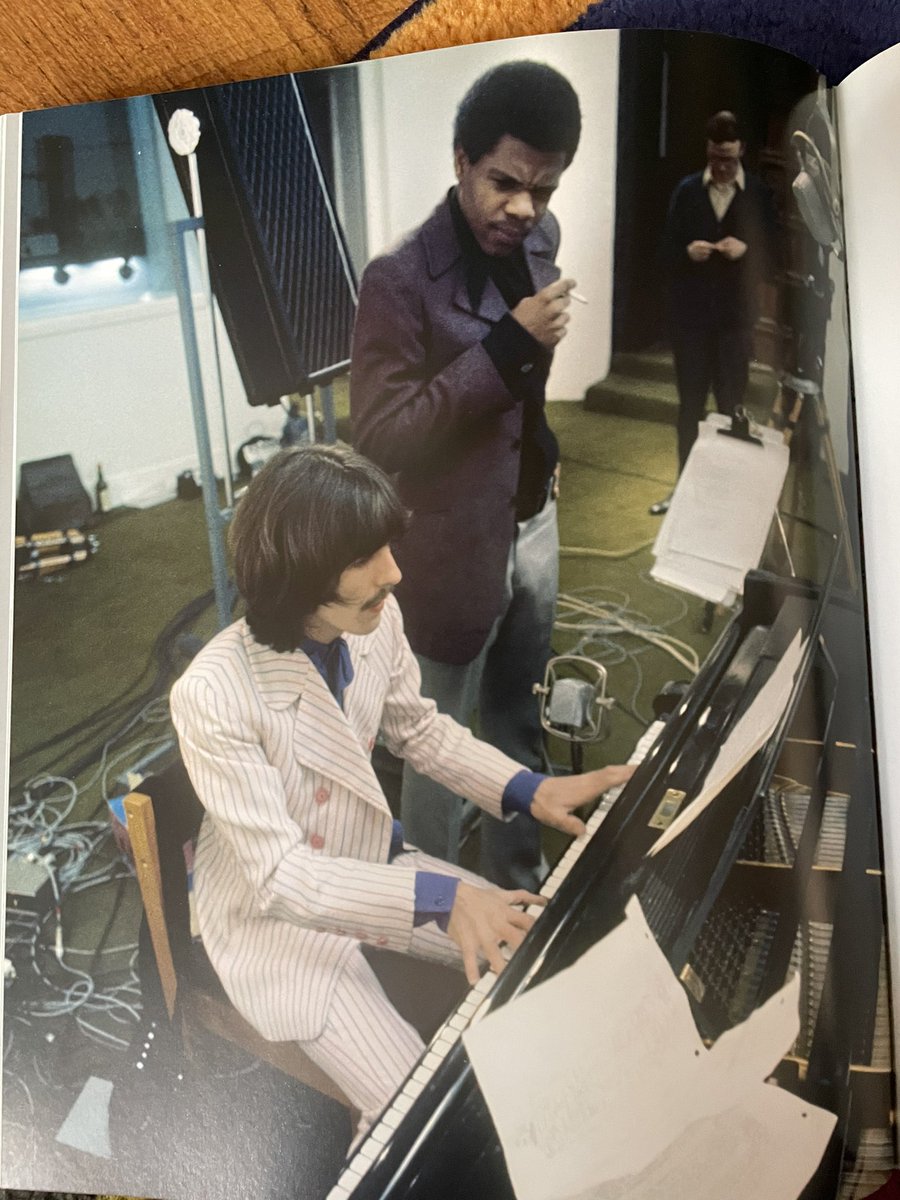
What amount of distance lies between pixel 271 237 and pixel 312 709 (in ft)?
1.27

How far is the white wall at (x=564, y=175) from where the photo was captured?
776 mm

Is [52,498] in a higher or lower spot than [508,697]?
higher

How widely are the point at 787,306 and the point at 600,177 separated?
0.60ft

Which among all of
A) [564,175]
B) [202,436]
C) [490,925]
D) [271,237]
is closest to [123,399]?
[202,436]

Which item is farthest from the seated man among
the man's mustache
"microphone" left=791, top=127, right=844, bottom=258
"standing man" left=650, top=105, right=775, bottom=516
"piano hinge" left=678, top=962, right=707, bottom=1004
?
"microphone" left=791, top=127, right=844, bottom=258

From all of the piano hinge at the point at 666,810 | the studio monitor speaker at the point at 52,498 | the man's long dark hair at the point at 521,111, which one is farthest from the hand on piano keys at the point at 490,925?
the man's long dark hair at the point at 521,111

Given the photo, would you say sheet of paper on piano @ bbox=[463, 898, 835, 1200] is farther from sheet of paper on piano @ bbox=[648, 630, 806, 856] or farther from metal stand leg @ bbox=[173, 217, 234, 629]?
metal stand leg @ bbox=[173, 217, 234, 629]

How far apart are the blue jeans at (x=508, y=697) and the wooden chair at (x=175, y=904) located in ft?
0.61

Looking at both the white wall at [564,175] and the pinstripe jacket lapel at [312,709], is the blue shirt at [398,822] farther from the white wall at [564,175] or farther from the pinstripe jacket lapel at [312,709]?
the white wall at [564,175]

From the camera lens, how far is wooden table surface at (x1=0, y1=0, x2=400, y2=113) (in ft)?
2.63

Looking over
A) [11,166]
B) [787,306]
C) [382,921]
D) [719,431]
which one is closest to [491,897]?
[382,921]

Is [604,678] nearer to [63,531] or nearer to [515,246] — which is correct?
[515,246]

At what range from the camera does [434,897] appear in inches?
30.4

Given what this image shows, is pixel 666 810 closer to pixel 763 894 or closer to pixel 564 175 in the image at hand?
pixel 763 894
